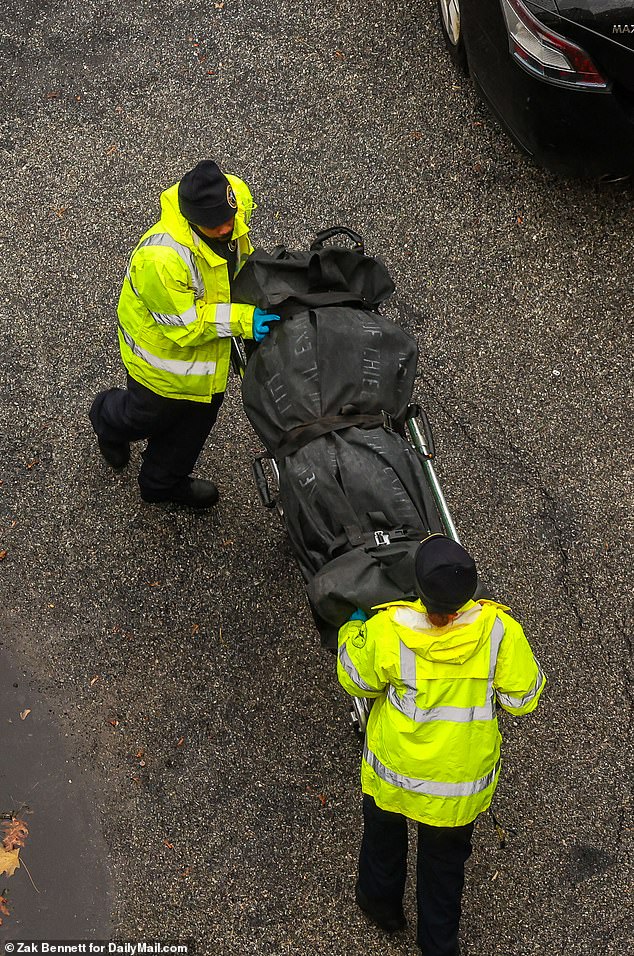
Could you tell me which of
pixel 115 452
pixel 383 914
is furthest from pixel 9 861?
pixel 115 452

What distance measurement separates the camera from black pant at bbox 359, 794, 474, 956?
3.40 metres

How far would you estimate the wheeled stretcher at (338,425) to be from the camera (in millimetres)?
3312

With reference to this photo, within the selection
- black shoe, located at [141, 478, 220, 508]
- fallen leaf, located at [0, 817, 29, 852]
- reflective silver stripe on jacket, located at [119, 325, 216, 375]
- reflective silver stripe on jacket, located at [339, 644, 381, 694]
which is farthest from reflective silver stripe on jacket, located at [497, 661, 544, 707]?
fallen leaf, located at [0, 817, 29, 852]

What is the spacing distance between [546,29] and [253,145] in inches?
69.3

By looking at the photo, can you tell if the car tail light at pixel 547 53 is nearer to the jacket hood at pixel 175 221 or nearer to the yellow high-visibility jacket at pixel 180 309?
the yellow high-visibility jacket at pixel 180 309

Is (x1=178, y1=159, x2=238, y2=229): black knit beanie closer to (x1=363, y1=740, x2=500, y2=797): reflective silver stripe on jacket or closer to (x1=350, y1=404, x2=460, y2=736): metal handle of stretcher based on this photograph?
(x1=350, y1=404, x2=460, y2=736): metal handle of stretcher

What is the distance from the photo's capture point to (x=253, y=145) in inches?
226

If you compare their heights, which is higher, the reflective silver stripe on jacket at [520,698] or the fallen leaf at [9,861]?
the reflective silver stripe on jacket at [520,698]

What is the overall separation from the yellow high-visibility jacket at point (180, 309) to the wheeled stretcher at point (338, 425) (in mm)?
122

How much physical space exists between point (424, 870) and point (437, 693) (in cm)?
82

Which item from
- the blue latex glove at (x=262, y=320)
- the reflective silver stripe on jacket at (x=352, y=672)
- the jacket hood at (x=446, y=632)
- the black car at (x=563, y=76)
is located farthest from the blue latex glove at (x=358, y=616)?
the black car at (x=563, y=76)

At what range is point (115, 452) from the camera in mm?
4754

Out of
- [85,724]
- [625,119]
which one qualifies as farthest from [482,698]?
[625,119]

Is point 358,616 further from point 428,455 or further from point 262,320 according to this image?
point 262,320
